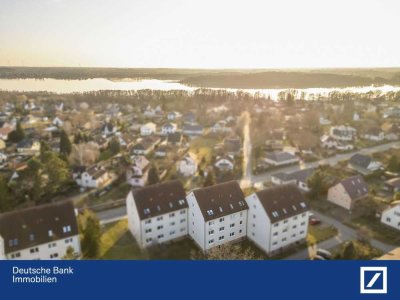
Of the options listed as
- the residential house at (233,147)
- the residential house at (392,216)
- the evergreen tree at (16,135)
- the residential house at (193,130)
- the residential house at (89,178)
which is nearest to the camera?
the residential house at (392,216)

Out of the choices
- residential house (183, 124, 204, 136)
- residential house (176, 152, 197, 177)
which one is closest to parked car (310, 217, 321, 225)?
residential house (176, 152, 197, 177)

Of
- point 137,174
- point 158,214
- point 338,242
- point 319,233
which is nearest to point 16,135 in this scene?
point 137,174

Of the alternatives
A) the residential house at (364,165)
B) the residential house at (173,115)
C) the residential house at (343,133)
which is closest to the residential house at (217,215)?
the residential house at (364,165)

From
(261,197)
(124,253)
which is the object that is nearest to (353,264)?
(261,197)

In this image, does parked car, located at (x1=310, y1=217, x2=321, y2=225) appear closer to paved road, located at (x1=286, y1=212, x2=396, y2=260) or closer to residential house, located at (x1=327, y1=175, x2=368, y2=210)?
paved road, located at (x1=286, y1=212, x2=396, y2=260)

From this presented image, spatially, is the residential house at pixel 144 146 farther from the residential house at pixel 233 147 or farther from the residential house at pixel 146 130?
the residential house at pixel 233 147

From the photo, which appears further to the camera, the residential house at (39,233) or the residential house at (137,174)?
the residential house at (137,174)

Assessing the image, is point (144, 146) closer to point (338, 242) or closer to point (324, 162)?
point (324, 162)

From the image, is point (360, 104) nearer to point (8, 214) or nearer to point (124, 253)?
point (124, 253)
